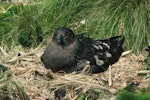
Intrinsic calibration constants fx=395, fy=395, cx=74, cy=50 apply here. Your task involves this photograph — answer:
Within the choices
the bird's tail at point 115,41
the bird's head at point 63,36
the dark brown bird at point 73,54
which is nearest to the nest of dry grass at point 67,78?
the dark brown bird at point 73,54

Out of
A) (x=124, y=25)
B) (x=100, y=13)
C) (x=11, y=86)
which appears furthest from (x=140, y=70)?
(x=11, y=86)

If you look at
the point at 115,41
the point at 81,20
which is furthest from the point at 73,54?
the point at 81,20

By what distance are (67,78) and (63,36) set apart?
25.1 inches

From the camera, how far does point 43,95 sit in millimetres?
Result: 4281

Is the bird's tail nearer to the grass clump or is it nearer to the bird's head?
the bird's head

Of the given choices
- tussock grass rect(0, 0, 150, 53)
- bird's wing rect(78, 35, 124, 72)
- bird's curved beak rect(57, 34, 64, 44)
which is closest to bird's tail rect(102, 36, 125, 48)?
bird's wing rect(78, 35, 124, 72)

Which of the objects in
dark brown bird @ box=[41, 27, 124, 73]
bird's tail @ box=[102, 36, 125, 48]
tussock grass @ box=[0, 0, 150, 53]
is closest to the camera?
dark brown bird @ box=[41, 27, 124, 73]

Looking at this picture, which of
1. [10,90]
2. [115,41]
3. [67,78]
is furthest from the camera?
[115,41]

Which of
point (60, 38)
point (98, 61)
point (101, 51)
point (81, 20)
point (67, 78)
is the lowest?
point (67, 78)

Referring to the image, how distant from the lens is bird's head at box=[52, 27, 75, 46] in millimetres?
4891

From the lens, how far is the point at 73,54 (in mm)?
4883

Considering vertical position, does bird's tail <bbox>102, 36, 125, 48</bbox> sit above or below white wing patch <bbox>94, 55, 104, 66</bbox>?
above

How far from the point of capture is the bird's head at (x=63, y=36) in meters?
4.89

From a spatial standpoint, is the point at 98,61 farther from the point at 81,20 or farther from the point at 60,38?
the point at 81,20
